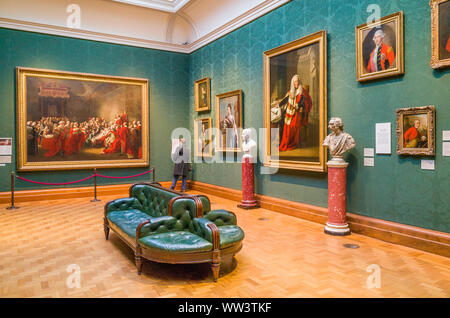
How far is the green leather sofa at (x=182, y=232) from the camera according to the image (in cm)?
421

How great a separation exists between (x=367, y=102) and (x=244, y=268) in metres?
4.02

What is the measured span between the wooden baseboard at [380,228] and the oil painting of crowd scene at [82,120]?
5.93 meters

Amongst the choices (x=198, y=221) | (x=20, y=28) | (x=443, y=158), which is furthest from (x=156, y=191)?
(x=20, y=28)

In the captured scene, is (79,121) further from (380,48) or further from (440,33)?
(440,33)

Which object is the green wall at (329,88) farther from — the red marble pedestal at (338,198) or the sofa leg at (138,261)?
the sofa leg at (138,261)

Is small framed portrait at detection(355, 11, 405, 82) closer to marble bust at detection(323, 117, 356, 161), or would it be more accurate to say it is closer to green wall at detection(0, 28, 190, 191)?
marble bust at detection(323, 117, 356, 161)

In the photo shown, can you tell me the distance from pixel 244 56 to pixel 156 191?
5.85 metres

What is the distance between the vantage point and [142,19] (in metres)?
12.2

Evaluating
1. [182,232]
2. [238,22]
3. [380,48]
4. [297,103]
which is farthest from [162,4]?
[182,232]

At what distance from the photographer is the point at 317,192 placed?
296 inches

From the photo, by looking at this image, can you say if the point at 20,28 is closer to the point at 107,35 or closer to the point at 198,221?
the point at 107,35

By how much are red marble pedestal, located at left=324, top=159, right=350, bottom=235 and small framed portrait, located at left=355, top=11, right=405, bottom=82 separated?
1771 mm

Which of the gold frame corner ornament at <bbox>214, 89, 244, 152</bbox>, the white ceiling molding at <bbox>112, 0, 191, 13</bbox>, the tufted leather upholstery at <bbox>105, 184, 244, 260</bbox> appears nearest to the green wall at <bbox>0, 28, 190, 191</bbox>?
the white ceiling molding at <bbox>112, 0, 191, 13</bbox>

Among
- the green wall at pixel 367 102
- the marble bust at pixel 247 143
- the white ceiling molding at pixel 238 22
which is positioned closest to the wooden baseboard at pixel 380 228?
the green wall at pixel 367 102
